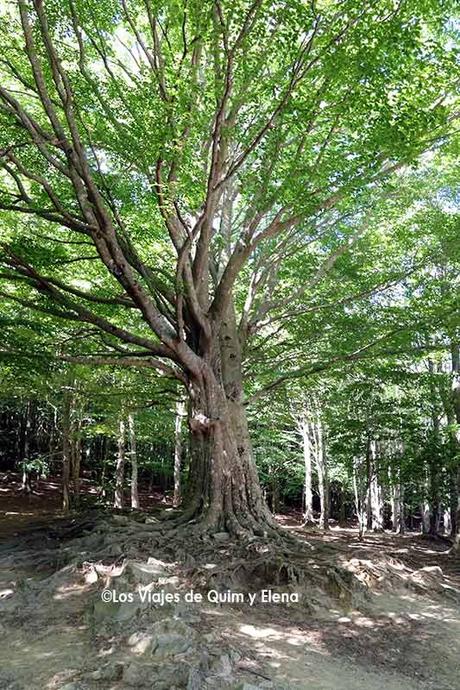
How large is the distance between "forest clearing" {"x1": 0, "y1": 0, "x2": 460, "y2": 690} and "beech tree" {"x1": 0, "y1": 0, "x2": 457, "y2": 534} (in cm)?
4

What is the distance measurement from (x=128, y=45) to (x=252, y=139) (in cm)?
369

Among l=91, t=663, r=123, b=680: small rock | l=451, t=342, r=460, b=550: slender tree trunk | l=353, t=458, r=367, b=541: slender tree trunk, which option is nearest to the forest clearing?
l=91, t=663, r=123, b=680: small rock

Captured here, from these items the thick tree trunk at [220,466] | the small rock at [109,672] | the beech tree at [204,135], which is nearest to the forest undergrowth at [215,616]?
the small rock at [109,672]

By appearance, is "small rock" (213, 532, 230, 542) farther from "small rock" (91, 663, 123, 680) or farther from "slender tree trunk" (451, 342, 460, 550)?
"slender tree trunk" (451, 342, 460, 550)

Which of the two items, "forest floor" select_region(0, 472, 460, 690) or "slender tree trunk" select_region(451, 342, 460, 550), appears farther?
"slender tree trunk" select_region(451, 342, 460, 550)

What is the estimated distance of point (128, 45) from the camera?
7.86 metres

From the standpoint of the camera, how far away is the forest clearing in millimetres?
4062

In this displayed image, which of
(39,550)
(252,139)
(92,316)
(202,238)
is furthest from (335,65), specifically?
(39,550)

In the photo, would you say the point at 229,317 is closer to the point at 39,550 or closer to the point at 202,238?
the point at 202,238

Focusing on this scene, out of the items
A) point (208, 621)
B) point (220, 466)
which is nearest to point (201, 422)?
point (220, 466)

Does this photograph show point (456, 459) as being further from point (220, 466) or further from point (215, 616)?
point (215, 616)

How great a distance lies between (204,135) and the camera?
623 cm

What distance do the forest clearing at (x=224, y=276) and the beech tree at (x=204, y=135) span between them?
37 mm

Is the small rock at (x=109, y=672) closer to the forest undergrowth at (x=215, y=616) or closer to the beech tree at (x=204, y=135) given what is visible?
the forest undergrowth at (x=215, y=616)
